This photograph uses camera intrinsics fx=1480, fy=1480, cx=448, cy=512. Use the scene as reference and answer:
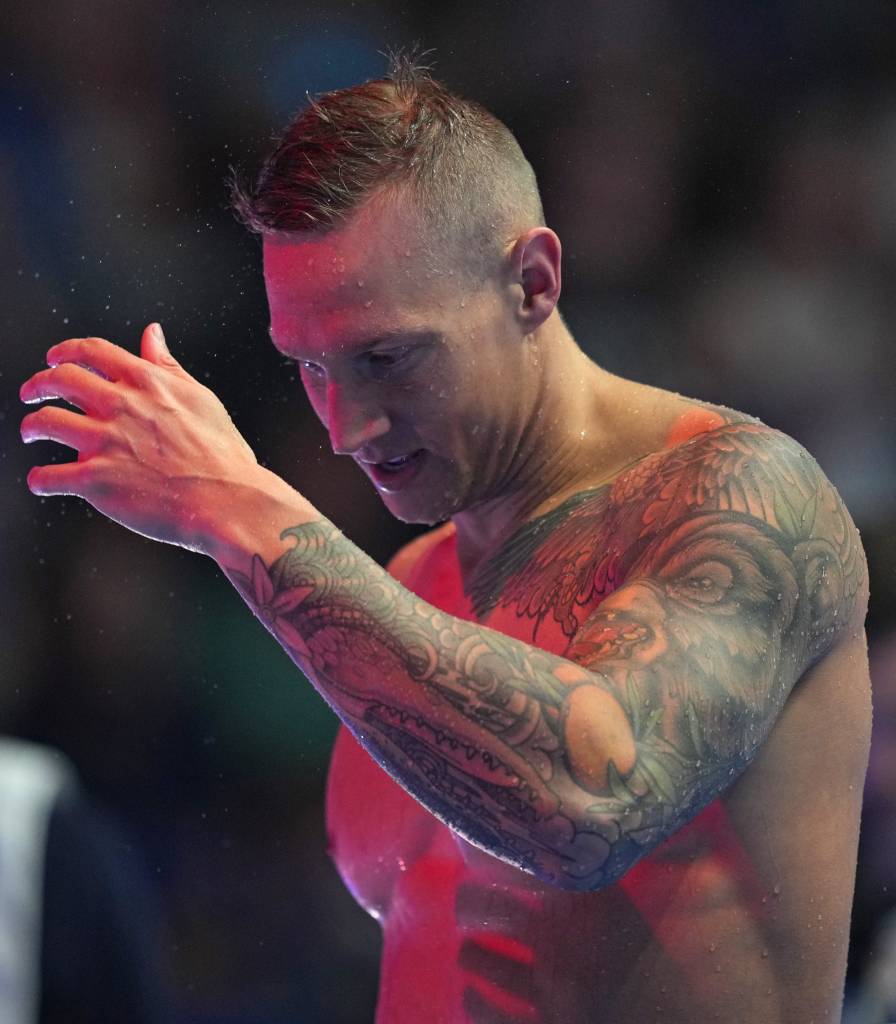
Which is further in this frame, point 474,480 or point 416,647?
point 474,480

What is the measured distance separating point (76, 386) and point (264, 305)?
1.66 ft

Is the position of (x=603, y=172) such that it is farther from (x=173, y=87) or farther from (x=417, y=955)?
(x=417, y=955)

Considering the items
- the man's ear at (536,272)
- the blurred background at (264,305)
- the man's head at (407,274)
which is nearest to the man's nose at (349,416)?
the man's head at (407,274)

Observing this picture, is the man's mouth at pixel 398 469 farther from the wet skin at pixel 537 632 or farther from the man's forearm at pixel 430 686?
the man's forearm at pixel 430 686

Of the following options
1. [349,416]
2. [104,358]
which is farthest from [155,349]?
[349,416]

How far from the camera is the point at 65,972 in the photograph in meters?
1.55

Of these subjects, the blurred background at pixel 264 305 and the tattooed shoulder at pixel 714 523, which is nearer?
the tattooed shoulder at pixel 714 523

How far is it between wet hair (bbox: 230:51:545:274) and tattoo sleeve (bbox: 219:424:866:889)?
Answer: 250 millimetres

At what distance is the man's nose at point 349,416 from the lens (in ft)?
3.07

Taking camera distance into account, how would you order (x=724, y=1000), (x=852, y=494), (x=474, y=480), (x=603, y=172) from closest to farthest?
(x=724, y=1000) < (x=474, y=480) < (x=603, y=172) < (x=852, y=494)

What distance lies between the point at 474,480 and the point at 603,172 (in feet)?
1.82

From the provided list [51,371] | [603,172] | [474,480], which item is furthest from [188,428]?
[603,172]

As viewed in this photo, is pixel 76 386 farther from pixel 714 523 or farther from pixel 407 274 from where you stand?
pixel 714 523

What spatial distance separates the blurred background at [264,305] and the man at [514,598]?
0.30m
